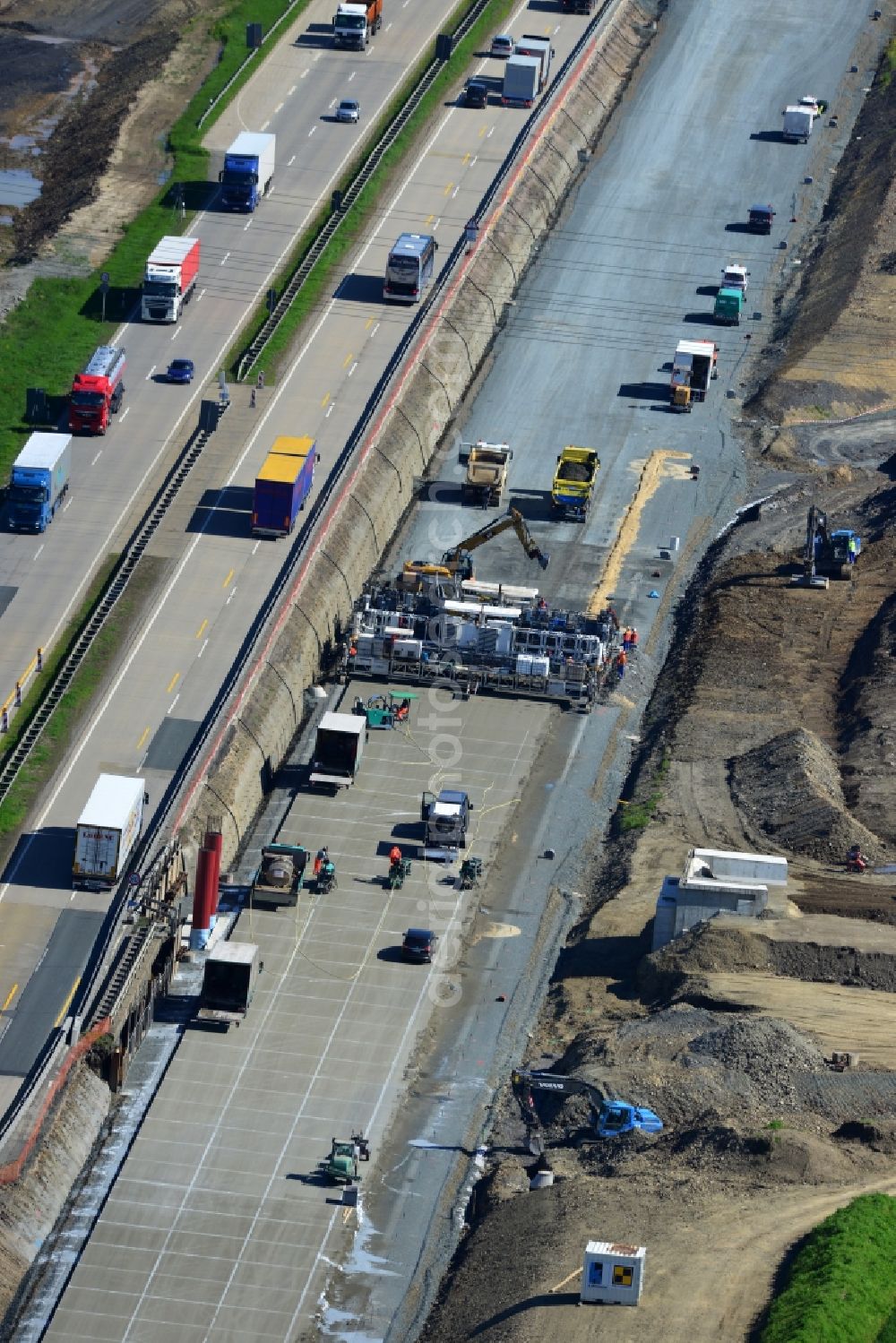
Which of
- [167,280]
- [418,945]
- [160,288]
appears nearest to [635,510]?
[167,280]

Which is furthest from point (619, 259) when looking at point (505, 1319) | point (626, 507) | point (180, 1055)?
point (505, 1319)

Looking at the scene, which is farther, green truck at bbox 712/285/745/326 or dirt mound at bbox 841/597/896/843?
green truck at bbox 712/285/745/326

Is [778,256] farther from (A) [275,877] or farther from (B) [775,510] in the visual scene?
(A) [275,877]

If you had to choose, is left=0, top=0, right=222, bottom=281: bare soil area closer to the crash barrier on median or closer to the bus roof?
the bus roof

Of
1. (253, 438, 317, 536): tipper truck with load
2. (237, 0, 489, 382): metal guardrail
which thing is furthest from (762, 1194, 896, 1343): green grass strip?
(237, 0, 489, 382): metal guardrail

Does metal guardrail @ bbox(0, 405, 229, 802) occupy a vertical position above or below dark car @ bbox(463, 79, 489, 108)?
below

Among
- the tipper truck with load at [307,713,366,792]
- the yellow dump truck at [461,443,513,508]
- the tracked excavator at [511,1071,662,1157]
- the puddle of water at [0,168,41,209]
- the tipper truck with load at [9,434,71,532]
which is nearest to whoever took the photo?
the tracked excavator at [511,1071,662,1157]
